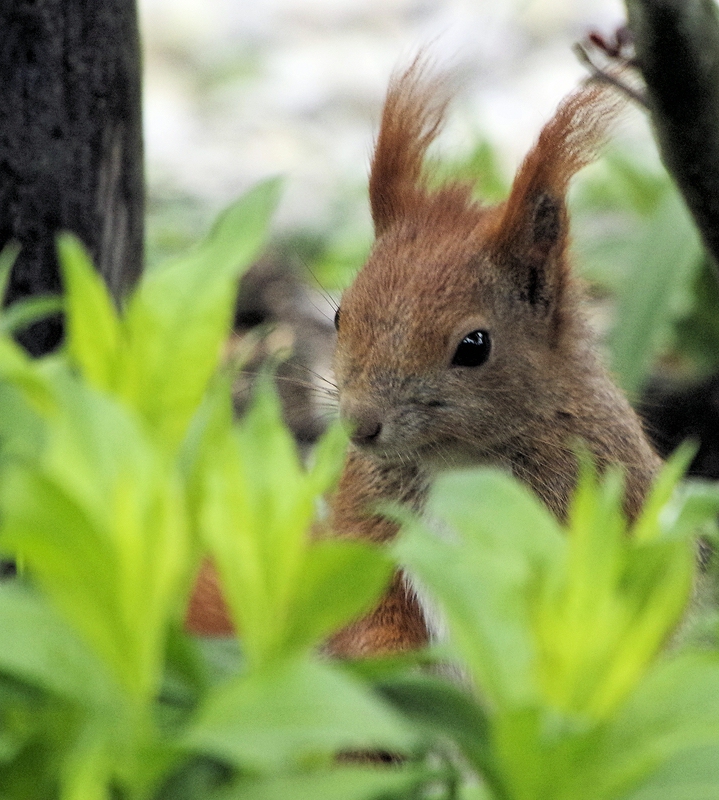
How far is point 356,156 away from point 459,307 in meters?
3.75

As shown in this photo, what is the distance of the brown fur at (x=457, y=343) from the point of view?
4.83 ft

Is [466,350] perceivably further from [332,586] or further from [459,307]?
[332,586]

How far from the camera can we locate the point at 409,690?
60 centimetres

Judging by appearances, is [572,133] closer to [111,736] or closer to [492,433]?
[492,433]

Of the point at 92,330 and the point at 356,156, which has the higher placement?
the point at 92,330

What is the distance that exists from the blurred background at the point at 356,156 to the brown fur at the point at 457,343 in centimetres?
9

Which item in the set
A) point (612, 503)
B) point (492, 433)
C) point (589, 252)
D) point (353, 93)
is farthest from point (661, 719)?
point (353, 93)

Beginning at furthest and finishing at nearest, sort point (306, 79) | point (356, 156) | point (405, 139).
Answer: point (306, 79) < point (356, 156) < point (405, 139)

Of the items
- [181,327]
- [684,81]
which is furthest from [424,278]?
[181,327]

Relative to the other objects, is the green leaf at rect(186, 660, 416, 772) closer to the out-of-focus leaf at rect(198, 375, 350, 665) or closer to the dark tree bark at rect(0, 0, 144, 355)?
the out-of-focus leaf at rect(198, 375, 350, 665)

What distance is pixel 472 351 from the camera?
1529mm

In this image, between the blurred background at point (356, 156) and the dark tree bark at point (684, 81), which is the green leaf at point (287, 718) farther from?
the dark tree bark at point (684, 81)

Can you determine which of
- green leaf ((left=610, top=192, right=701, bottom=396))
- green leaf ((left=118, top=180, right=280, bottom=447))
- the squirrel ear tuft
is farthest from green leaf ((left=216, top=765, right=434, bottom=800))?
green leaf ((left=610, top=192, right=701, bottom=396))

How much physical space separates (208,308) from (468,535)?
18cm
